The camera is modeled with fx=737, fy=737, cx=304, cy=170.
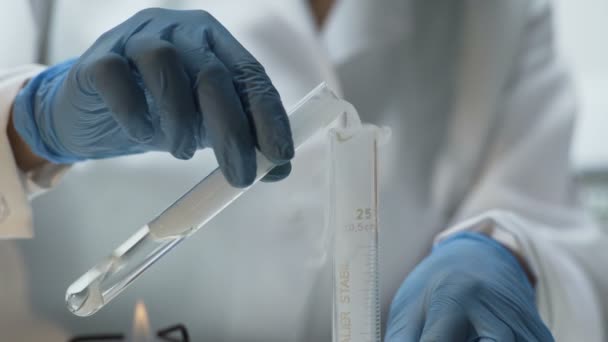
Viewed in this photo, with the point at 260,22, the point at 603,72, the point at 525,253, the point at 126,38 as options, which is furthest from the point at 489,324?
the point at 603,72

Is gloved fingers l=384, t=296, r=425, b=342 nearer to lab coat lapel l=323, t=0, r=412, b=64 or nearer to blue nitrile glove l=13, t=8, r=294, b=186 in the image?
blue nitrile glove l=13, t=8, r=294, b=186

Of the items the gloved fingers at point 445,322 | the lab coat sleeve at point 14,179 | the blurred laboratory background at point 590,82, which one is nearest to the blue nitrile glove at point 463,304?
the gloved fingers at point 445,322

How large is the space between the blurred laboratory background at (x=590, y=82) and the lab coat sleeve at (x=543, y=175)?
0.55 meters

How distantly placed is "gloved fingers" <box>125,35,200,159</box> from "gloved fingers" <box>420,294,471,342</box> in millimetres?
205

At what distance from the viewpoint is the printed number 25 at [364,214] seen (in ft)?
1.65

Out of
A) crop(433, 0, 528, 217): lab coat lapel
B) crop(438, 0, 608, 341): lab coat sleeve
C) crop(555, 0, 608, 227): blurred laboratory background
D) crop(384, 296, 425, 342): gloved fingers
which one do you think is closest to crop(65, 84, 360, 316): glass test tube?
crop(384, 296, 425, 342): gloved fingers

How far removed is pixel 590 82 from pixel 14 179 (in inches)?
55.2

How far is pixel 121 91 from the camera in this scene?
0.46 meters

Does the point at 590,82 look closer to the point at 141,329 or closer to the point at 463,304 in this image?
the point at 463,304

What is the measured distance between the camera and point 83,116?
1.75ft

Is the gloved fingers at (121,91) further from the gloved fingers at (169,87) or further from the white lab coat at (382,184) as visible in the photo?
the white lab coat at (382,184)

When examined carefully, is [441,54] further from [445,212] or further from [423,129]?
[445,212]

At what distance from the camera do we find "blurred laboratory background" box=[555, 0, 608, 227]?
1567 mm

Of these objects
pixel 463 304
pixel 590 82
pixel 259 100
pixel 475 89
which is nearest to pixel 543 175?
pixel 475 89
